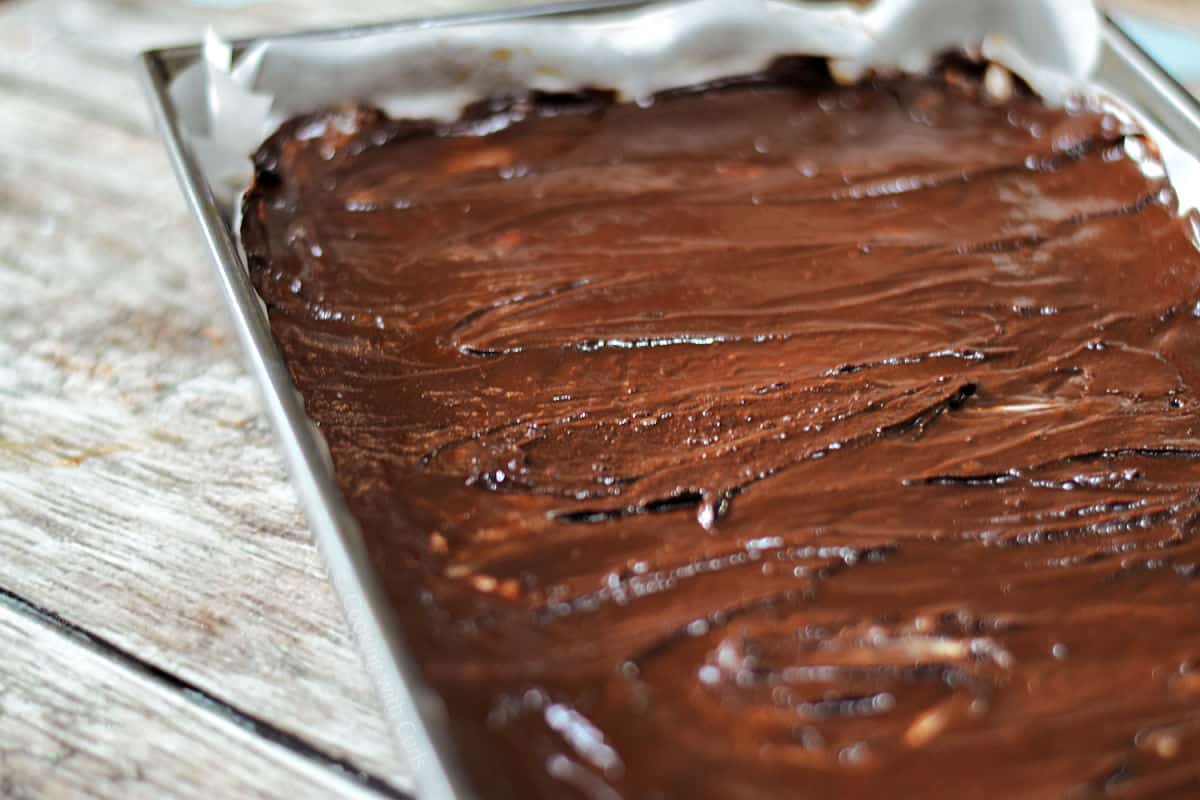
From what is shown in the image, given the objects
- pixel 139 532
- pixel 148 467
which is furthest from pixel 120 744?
pixel 148 467

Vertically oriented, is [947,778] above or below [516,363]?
below

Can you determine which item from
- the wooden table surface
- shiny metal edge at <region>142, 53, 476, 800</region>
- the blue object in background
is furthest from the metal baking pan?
the blue object in background

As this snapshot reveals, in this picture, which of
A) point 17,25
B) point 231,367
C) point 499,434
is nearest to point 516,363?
point 499,434

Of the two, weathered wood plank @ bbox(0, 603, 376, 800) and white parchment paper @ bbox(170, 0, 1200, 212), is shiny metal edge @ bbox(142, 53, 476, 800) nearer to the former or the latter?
weathered wood plank @ bbox(0, 603, 376, 800)

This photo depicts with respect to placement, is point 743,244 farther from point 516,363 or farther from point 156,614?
point 156,614

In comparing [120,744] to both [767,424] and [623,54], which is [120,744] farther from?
[623,54]

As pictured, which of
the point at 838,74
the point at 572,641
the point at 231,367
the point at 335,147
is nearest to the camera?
the point at 572,641
